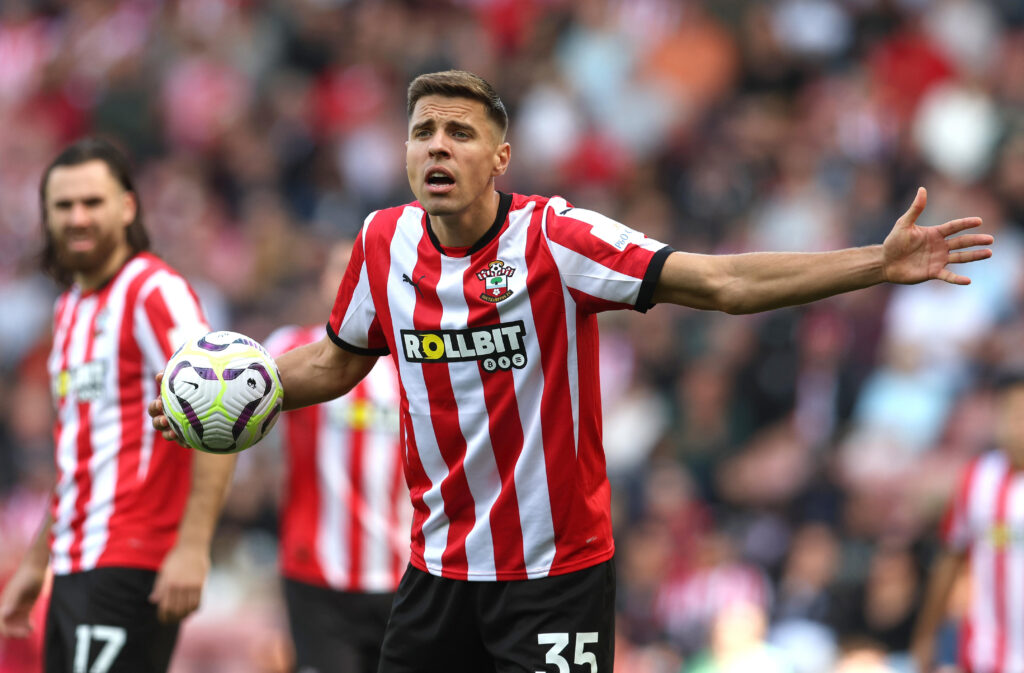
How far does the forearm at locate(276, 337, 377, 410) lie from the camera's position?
495 cm

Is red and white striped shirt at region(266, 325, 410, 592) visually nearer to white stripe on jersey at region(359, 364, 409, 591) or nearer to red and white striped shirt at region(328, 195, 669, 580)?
white stripe on jersey at region(359, 364, 409, 591)

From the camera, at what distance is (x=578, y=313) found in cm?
448

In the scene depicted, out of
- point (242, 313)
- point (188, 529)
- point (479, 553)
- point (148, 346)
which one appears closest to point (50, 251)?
point (148, 346)

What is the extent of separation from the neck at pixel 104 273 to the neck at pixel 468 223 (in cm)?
181

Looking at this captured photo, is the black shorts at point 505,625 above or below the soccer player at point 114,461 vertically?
below

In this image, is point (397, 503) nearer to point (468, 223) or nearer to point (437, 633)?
point (437, 633)

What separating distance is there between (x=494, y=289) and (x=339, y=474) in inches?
112

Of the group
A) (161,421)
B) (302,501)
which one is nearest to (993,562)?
(302,501)

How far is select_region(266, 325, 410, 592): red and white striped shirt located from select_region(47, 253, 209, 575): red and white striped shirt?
145 cm

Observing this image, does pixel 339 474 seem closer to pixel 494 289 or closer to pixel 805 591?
pixel 494 289

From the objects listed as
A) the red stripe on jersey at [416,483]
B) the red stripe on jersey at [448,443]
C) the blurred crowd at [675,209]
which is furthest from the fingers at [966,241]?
the blurred crowd at [675,209]

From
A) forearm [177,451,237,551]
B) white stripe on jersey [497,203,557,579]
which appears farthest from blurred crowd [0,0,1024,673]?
white stripe on jersey [497,203,557,579]

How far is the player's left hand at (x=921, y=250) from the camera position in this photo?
4016mm

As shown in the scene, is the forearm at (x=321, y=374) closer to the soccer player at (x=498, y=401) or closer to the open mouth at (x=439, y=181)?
the soccer player at (x=498, y=401)
